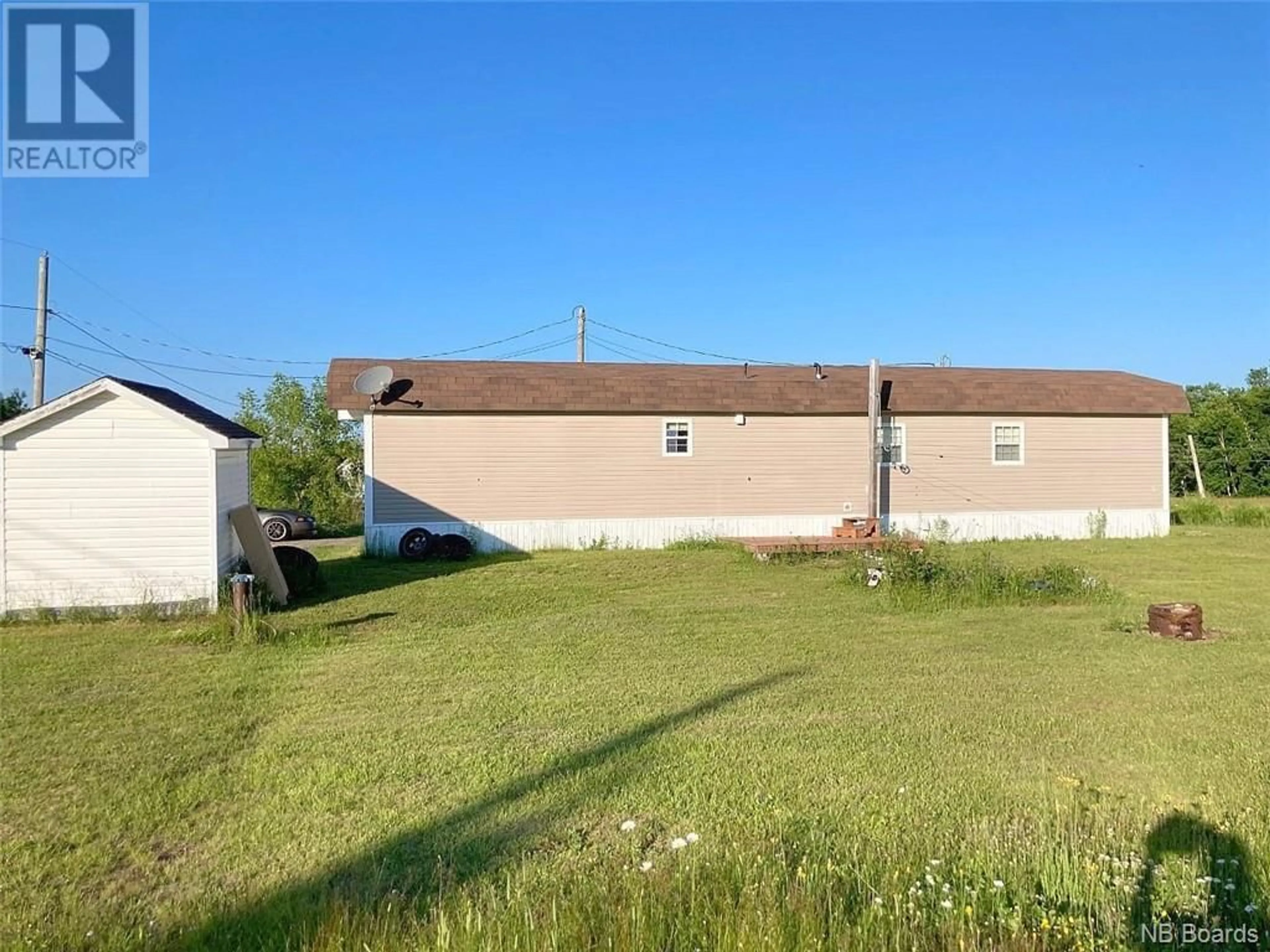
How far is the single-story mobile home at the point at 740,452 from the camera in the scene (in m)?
16.6

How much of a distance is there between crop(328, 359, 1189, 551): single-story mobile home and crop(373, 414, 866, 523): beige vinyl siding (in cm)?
3

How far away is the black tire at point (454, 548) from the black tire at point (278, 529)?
20.4 ft

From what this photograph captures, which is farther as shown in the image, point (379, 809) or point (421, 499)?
point (421, 499)

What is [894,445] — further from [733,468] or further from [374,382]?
[374,382]

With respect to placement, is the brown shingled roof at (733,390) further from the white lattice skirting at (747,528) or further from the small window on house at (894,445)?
the white lattice skirting at (747,528)

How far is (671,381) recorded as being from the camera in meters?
17.9

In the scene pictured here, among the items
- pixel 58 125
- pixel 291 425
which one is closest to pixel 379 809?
pixel 58 125

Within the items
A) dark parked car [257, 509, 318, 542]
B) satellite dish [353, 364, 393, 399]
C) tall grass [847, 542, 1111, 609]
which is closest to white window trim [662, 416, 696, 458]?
satellite dish [353, 364, 393, 399]

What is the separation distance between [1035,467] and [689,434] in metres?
7.58

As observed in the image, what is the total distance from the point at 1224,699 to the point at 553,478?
12402 millimetres

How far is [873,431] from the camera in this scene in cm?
1775

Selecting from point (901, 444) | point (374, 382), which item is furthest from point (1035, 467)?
point (374, 382)

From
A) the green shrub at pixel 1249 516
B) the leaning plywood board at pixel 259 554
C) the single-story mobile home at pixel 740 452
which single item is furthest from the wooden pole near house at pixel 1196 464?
the leaning plywood board at pixel 259 554

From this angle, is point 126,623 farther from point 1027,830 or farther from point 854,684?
point 1027,830
